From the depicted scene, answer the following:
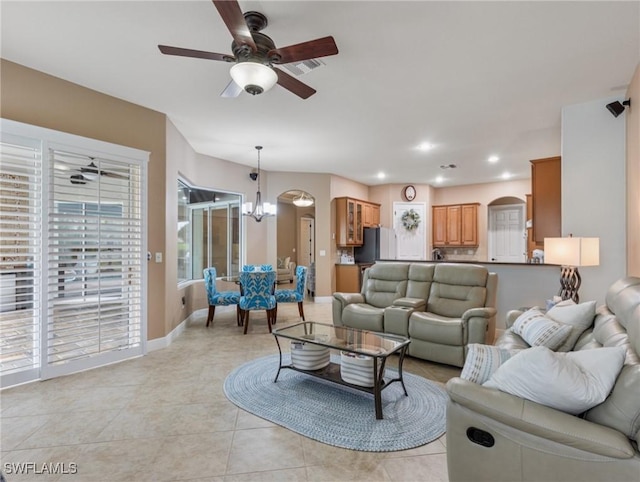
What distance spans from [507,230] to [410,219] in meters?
2.45

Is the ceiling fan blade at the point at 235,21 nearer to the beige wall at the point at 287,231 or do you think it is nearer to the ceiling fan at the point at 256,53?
the ceiling fan at the point at 256,53

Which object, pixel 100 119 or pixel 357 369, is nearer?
pixel 357 369

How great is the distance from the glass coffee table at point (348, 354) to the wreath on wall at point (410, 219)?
18.7 ft

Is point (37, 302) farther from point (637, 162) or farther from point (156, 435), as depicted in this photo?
point (637, 162)

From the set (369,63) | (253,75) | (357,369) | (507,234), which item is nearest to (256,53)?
(253,75)

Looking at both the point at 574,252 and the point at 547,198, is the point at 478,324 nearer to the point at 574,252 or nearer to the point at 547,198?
the point at 574,252

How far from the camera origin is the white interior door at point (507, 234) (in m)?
8.23

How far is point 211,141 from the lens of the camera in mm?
5102

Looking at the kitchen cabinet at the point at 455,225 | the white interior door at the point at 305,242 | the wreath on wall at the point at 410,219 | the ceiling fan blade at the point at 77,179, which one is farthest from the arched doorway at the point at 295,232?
the ceiling fan blade at the point at 77,179

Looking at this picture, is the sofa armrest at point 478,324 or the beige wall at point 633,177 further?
the sofa armrest at point 478,324

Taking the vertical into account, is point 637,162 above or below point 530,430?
above

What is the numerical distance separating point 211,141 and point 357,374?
4.09m

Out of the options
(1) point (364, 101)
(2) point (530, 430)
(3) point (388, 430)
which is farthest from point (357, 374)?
(1) point (364, 101)

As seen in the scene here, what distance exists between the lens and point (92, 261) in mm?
3465
